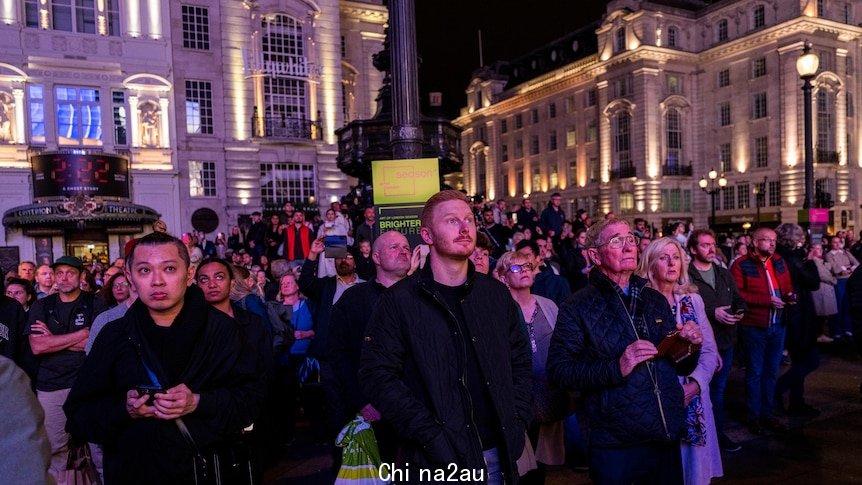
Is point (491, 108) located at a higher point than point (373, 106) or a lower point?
higher

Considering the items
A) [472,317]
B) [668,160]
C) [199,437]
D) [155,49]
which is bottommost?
[199,437]

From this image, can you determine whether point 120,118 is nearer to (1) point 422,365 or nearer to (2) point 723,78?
(1) point 422,365

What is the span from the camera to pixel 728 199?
50906 millimetres

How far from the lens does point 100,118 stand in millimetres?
26562

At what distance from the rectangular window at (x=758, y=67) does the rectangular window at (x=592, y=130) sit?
13.4m

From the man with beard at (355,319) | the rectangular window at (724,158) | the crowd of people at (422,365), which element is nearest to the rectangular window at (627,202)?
the rectangular window at (724,158)

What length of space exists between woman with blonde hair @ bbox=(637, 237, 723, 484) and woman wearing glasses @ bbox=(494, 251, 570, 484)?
35.9 inches

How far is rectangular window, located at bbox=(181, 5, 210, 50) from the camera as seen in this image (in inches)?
1112

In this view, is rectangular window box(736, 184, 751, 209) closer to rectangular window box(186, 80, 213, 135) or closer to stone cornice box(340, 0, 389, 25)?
stone cornice box(340, 0, 389, 25)

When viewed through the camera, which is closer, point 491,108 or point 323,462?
point 323,462

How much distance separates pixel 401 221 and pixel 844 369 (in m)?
7.24

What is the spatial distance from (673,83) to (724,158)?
7829 millimetres

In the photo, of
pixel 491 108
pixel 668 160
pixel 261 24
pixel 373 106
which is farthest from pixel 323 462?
pixel 491 108

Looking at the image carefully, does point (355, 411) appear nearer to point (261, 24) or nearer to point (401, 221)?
Result: point (401, 221)
